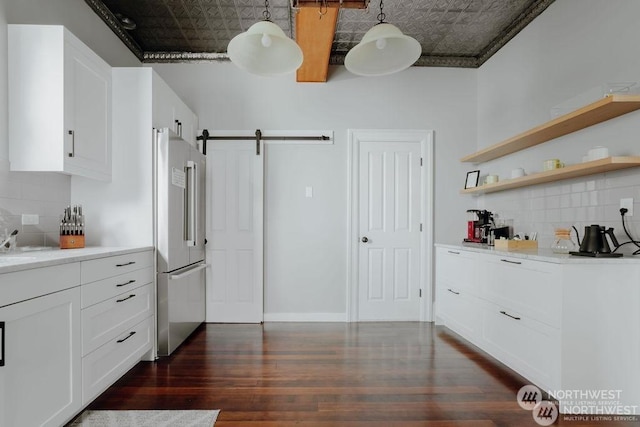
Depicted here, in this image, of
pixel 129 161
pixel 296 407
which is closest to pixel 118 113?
pixel 129 161

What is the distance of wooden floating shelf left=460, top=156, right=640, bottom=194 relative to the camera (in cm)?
208

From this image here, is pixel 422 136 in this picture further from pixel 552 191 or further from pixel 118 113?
pixel 118 113

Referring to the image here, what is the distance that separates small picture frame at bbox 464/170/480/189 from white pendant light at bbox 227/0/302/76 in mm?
2697

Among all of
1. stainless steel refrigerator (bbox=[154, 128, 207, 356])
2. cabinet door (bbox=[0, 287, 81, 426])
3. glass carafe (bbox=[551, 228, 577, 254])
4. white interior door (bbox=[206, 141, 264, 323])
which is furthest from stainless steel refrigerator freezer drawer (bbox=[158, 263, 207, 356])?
glass carafe (bbox=[551, 228, 577, 254])

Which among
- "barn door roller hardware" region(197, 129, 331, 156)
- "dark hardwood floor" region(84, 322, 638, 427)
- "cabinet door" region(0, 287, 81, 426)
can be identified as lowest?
"dark hardwood floor" region(84, 322, 638, 427)

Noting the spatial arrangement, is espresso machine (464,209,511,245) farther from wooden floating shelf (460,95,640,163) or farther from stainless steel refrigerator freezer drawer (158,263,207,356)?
stainless steel refrigerator freezer drawer (158,263,207,356)

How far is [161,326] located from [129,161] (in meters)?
1.37

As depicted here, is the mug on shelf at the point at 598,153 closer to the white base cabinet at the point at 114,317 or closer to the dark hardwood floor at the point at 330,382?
the dark hardwood floor at the point at 330,382

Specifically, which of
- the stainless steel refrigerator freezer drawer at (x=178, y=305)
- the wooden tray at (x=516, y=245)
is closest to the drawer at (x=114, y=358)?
the stainless steel refrigerator freezer drawer at (x=178, y=305)

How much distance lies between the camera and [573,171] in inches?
94.4

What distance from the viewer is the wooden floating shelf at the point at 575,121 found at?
208 cm

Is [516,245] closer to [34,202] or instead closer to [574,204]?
[574,204]

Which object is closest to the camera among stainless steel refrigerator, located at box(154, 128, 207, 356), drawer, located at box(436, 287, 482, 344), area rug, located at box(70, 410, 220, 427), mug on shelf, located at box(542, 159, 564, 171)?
area rug, located at box(70, 410, 220, 427)

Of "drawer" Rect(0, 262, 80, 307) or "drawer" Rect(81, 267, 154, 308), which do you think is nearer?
"drawer" Rect(0, 262, 80, 307)
